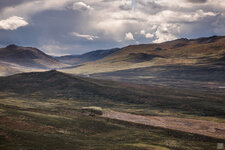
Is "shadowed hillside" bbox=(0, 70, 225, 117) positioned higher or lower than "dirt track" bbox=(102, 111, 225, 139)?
higher

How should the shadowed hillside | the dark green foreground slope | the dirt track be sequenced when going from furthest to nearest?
1. the shadowed hillside
2. the dirt track
3. the dark green foreground slope

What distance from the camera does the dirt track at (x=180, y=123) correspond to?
90000 millimetres

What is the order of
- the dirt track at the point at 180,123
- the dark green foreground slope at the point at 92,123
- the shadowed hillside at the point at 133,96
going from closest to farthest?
the dark green foreground slope at the point at 92,123, the dirt track at the point at 180,123, the shadowed hillside at the point at 133,96

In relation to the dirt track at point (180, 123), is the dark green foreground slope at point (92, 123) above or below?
above

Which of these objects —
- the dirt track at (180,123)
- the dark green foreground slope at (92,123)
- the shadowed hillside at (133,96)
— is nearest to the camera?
the dark green foreground slope at (92,123)

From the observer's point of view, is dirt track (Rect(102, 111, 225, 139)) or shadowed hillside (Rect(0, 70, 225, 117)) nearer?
dirt track (Rect(102, 111, 225, 139))

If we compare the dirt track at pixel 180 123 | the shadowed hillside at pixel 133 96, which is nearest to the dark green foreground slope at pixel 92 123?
the shadowed hillside at pixel 133 96

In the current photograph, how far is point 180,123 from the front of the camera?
100875 millimetres

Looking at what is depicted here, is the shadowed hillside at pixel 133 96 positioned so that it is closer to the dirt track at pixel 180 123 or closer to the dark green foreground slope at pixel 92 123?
the dark green foreground slope at pixel 92 123

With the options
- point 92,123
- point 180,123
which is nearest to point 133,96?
point 180,123

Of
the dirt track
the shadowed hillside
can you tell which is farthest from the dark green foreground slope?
the dirt track

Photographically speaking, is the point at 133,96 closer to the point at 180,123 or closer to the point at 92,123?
the point at 180,123

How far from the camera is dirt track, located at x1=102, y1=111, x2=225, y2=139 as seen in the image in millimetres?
90000

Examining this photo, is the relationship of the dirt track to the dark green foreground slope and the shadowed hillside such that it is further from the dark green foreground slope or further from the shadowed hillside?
the shadowed hillside
